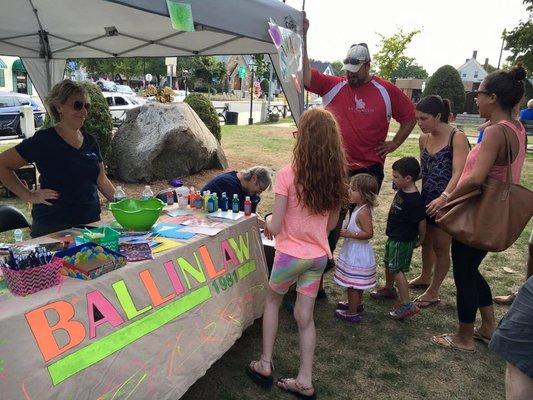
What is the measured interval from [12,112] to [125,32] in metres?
10.9

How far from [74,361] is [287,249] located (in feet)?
4.03

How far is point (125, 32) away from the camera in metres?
4.13

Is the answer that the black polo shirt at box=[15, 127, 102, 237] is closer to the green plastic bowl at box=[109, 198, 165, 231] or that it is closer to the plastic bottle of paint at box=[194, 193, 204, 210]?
the green plastic bowl at box=[109, 198, 165, 231]

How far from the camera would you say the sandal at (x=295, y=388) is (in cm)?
247

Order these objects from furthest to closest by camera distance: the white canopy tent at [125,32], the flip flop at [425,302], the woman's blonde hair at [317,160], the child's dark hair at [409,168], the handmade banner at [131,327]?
the flip flop at [425,302] < the child's dark hair at [409,168] < the white canopy tent at [125,32] < the woman's blonde hair at [317,160] < the handmade banner at [131,327]

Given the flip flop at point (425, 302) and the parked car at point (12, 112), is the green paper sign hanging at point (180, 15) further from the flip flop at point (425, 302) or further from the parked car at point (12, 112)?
the parked car at point (12, 112)

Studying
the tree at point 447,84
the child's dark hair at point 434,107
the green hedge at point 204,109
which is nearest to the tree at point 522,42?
the tree at point 447,84

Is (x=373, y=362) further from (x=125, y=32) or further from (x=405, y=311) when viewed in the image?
(x=125, y=32)

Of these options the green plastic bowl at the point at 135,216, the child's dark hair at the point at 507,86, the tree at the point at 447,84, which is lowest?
the green plastic bowl at the point at 135,216

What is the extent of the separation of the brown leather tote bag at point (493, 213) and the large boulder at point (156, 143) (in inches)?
227

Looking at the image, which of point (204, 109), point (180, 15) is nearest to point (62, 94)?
point (180, 15)

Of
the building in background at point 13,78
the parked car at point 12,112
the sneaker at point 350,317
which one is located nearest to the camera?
the sneaker at point 350,317

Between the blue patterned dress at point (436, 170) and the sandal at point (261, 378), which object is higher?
the blue patterned dress at point (436, 170)

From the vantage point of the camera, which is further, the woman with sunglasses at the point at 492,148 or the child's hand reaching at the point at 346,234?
the child's hand reaching at the point at 346,234
